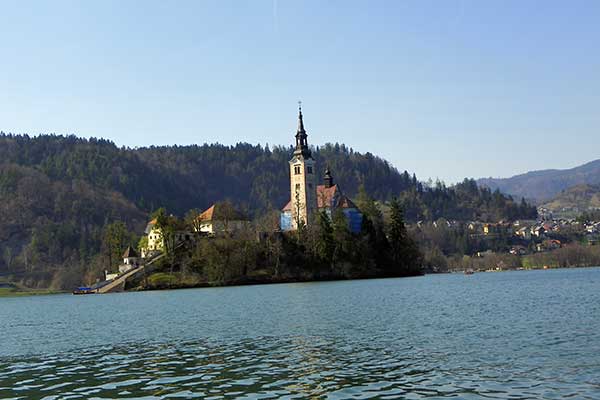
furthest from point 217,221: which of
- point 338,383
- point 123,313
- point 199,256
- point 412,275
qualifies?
point 338,383

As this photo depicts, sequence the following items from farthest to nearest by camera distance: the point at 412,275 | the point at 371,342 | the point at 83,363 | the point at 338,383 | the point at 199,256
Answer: the point at 412,275
the point at 199,256
the point at 371,342
the point at 83,363
the point at 338,383

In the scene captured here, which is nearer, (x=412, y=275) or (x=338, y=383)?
(x=338, y=383)

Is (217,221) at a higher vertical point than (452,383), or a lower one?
higher

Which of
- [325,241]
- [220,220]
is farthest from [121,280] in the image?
[325,241]

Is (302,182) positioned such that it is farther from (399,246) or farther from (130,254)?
(130,254)

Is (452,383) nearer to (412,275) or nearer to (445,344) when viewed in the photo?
(445,344)

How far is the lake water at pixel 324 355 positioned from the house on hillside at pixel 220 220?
112 metres

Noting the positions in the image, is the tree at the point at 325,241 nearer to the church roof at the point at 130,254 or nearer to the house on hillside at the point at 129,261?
the house on hillside at the point at 129,261

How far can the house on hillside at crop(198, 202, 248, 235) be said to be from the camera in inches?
6937

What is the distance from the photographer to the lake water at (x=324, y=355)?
27219 millimetres

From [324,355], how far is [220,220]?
14344 cm

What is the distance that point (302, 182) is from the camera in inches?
7018

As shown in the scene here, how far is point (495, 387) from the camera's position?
2580cm

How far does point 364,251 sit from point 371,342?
122 metres
